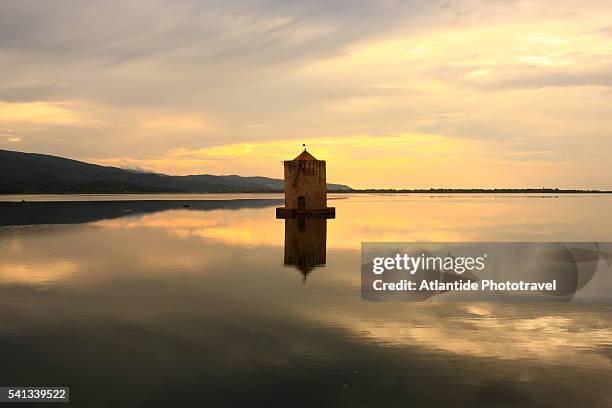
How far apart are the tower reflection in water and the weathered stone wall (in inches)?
94.9

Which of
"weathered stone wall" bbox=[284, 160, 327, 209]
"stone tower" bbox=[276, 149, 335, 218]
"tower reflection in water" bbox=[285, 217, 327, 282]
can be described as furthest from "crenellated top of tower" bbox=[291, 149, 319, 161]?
"tower reflection in water" bbox=[285, 217, 327, 282]

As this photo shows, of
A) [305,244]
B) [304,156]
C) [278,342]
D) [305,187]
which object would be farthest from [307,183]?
[278,342]

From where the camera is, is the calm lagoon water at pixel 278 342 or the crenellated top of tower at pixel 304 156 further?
the crenellated top of tower at pixel 304 156

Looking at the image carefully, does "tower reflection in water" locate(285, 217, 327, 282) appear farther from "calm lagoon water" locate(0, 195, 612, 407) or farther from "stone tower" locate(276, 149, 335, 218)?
"stone tower" locate(276, 149, 335, 218)

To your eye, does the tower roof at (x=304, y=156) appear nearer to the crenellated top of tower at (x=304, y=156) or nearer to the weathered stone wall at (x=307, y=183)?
the crenellated top of tower at (x=304, y=156)

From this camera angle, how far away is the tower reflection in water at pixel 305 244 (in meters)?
21.1

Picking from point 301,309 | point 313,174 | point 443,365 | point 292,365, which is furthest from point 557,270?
point 313,174

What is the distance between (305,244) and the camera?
27.3 m

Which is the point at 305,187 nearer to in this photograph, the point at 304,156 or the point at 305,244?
the point at 304,156

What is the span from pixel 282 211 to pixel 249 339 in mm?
35799

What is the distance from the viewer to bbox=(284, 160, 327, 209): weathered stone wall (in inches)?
1679

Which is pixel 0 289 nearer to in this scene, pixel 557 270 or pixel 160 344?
pixel 160 344

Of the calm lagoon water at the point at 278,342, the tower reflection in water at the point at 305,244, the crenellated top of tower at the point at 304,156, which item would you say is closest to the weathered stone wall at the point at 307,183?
the crenellated top of tower at the point at 304,156

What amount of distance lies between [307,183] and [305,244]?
55.5 feet
